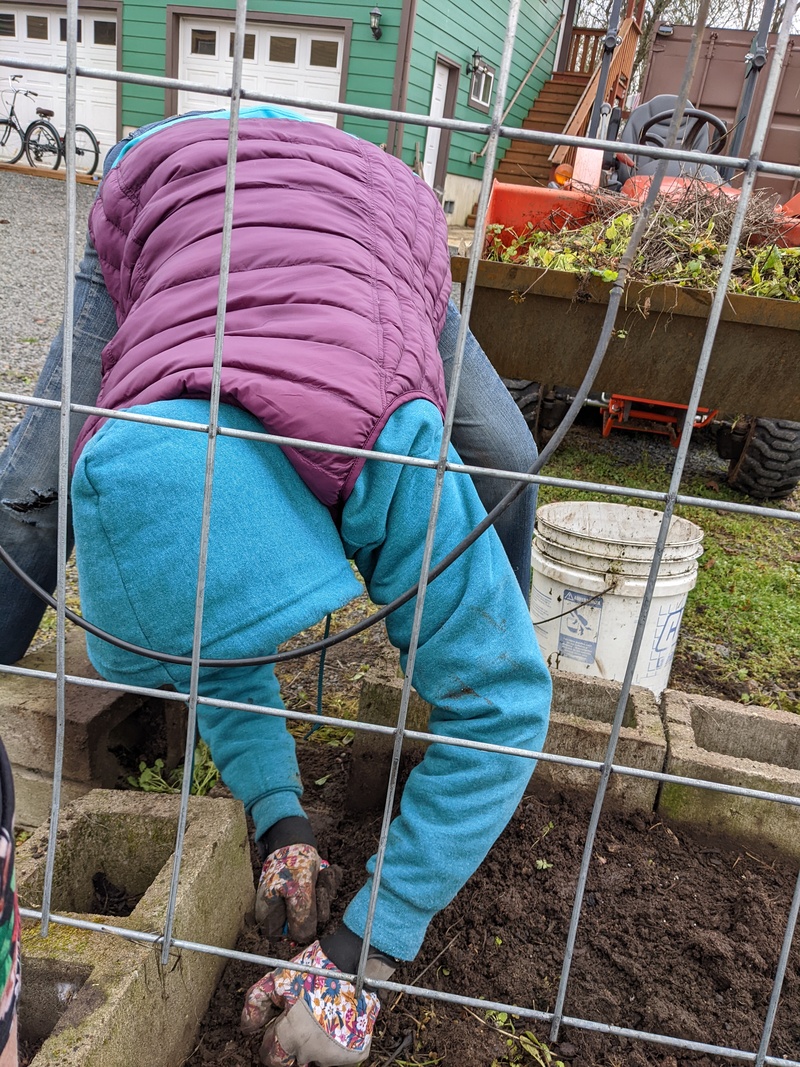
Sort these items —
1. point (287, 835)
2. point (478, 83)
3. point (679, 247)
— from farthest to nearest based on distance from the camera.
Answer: point (478, 83)
point (679, 247)
point (287, 835)

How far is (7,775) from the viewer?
58cm

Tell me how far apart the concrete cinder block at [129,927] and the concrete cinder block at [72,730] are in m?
0.27

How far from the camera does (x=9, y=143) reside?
1220 centimetres

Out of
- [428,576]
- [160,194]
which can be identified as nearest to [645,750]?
[428,576]

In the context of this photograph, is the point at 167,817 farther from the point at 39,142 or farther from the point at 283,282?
the point at 39,142

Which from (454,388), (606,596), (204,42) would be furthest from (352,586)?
(204,42)

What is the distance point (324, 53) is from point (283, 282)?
10233mm

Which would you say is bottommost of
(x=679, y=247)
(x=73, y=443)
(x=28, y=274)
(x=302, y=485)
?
(x=28, y=274)

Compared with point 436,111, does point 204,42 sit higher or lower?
higher

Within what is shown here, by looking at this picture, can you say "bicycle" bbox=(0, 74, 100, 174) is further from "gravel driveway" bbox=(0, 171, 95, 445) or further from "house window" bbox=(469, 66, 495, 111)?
"house window" bbox=(469, 66, 495, 111)

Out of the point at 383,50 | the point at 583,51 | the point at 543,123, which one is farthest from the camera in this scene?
the point at 583,51

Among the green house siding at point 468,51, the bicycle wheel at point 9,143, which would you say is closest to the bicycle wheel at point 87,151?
the bicycle wheel at point 9,143

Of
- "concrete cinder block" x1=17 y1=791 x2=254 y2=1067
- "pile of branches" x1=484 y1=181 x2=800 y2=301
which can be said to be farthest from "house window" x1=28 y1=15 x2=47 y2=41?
"concrete cinder block" x1=17 y1=791 x2=254 y2=1067

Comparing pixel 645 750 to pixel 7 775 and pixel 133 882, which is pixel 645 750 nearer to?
pixel 133 882
